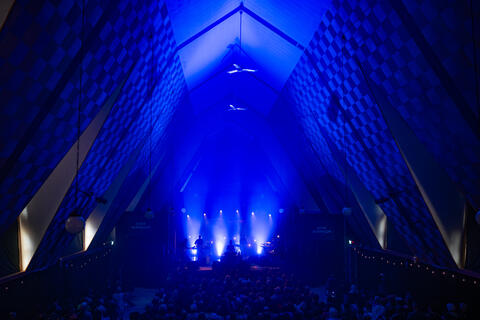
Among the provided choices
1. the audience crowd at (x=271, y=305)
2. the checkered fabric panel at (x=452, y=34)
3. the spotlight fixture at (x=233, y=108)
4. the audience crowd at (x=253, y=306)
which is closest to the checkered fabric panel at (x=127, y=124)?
the audience crowd at (x=253, y=306)

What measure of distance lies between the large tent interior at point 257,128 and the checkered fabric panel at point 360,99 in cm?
5

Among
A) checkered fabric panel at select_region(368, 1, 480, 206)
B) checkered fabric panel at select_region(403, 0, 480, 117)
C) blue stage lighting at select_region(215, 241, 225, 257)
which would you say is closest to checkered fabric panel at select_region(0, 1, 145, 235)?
checkered fabric panel at select_region(368, 1, 480, 206)

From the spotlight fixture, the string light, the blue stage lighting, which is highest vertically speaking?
the spotlight fixture

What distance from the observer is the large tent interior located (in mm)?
6340

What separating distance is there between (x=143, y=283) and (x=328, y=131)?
12227 millimetres

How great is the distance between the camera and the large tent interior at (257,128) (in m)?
6.34

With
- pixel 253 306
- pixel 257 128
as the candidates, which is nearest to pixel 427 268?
pixel 253 306

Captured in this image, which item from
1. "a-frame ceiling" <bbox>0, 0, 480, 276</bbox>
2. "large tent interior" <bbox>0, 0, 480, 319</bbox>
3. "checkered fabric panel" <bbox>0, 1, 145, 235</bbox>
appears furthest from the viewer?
"large tent interior" <bbox>0, 0, 480, 319</bbox>

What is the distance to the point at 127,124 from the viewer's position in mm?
10773

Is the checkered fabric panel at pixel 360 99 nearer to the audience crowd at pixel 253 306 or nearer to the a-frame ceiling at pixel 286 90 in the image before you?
the a-frame ceiling at pixel 286 90

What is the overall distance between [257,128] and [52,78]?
16.6 m

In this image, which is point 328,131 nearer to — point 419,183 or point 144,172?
point 419,183

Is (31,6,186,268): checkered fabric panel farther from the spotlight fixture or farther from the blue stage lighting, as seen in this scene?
the blue stage lighting

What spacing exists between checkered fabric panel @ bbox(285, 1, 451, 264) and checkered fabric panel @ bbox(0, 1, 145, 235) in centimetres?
416
